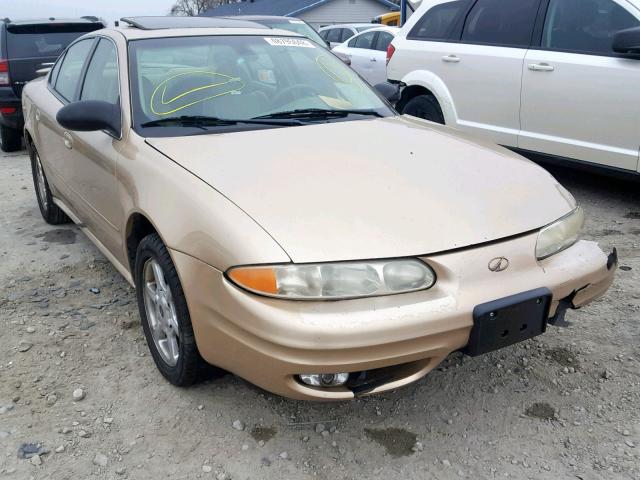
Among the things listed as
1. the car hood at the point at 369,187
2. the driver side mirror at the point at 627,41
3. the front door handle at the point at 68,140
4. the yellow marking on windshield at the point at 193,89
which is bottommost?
the front door handle at the point at 68,140

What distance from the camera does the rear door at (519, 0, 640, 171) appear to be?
447cm

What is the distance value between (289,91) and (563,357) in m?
1.93

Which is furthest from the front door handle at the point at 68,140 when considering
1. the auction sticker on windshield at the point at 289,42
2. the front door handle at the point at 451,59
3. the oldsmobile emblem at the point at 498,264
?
the front door handle at the point at 451,59

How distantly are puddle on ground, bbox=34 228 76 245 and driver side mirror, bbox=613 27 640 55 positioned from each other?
4.15 metres

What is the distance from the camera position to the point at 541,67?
4949mm

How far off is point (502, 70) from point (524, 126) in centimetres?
52

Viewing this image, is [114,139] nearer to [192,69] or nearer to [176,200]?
[192,69]

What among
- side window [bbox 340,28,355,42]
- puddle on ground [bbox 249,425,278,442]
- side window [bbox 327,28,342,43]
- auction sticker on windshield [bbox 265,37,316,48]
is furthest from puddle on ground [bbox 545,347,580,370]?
side window [bbox 327,28,342,43]

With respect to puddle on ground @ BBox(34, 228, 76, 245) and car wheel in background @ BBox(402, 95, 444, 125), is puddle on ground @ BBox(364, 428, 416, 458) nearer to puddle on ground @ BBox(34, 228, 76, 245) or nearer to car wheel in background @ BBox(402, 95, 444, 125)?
puddle on ground @ BBox(34, 228, 76, 245)

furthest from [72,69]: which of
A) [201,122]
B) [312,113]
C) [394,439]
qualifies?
[394,439]

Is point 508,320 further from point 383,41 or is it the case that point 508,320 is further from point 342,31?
point 342,31

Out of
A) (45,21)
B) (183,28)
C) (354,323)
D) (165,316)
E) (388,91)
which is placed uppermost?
(183,28)

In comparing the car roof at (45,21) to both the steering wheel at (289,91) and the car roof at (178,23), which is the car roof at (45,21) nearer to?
the car roof at (178,23)

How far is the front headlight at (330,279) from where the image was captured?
2008 mm
